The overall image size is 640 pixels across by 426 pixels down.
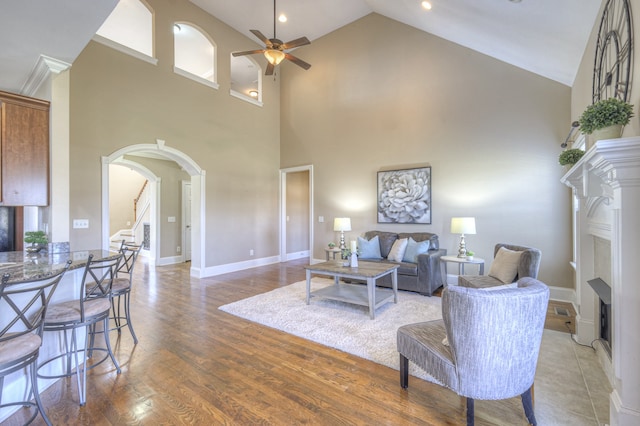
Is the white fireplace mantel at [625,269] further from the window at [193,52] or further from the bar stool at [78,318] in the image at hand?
the window at [193,52]

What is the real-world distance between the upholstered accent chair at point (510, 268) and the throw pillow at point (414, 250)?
3.80ft

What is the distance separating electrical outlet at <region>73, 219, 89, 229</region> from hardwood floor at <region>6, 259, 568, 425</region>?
1885 millimetres

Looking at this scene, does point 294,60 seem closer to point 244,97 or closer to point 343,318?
point 244,97

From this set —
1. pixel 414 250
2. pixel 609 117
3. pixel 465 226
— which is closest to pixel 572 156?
pixel 609 117

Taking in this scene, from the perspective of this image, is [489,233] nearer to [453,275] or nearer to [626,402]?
[453,275]

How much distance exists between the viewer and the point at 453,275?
5.21 m

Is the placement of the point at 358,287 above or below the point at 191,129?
below

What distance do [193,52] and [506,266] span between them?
7418 mm

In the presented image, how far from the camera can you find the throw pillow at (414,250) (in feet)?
15.8

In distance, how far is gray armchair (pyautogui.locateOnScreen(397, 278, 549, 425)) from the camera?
1582 millimetres

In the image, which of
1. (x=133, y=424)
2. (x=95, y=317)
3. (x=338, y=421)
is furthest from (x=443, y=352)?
(x=95, y=317)

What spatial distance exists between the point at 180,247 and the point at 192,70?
15.0 ft

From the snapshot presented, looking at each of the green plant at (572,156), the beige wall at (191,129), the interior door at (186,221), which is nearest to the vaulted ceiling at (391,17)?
the beige wall at (191,129)

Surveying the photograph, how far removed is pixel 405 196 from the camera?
223 inches
